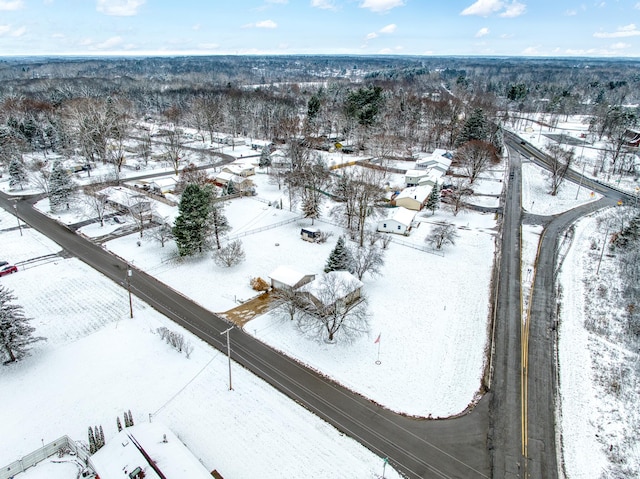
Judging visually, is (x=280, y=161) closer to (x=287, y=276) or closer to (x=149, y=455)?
(x=287, y=276)

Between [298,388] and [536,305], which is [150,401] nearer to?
[298,388]

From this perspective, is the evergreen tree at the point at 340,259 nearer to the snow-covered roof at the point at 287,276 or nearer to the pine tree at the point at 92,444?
the snow-covered roof at the point at 287,276

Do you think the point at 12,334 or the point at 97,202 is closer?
the point at 12,334

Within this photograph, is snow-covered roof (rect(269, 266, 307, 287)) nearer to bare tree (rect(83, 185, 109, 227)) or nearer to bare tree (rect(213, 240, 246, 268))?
bare tree (rect(213, 240, 246, 268))

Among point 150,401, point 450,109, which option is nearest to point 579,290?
point 150,401

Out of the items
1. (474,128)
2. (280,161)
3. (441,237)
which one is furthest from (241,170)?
(474,128)

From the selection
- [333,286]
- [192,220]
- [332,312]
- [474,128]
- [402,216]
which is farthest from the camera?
[474,128]
